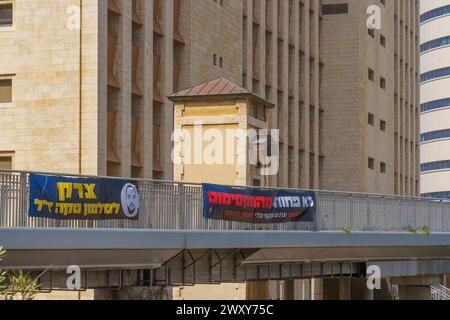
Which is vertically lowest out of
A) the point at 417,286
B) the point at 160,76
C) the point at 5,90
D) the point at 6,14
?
the point at 417,286

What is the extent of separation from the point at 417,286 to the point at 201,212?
1891 centimetres

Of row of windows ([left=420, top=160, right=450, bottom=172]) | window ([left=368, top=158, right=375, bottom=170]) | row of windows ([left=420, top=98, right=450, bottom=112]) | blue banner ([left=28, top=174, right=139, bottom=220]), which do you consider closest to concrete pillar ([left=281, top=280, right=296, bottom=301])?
window ([left=368, top=158, right=375, bottom=170])

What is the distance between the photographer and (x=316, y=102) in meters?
70.9

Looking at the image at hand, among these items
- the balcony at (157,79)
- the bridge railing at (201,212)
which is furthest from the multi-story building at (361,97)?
the bridge railing at (201,212)

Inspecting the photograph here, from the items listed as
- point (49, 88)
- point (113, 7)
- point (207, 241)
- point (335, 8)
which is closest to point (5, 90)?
point (49, 88)

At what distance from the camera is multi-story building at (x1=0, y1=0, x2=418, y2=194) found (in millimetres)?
42219

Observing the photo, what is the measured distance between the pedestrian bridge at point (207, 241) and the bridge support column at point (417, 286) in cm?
219

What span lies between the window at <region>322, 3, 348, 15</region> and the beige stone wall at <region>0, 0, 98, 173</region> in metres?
34.1

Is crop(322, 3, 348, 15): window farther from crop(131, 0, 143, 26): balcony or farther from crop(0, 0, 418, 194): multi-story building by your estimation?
crop(131, 0, 143, 26): balcony

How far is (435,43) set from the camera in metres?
140

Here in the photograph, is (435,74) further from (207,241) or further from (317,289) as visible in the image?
(207,241)

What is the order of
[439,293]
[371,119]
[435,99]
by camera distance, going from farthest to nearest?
[435,99] < [371,119] < [439,293]

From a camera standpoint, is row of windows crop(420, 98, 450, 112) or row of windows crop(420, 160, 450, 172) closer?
row of windows crop(420, 160, 450, 172)

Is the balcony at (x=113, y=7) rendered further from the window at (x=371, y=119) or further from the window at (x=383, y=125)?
the window at (x=383, y=125)
